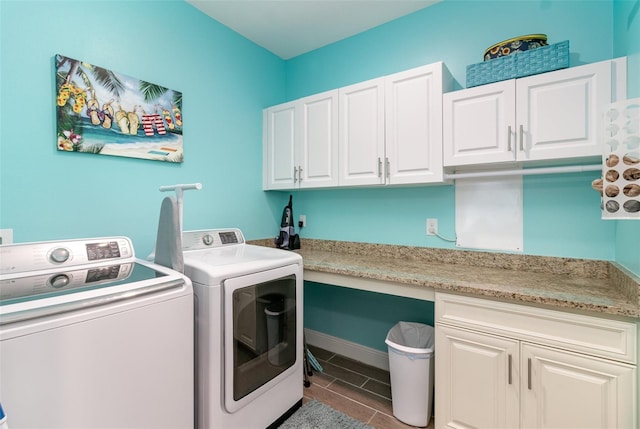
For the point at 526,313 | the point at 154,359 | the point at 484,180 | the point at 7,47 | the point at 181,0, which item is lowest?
the point at 154,359

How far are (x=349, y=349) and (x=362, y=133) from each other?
70.2 inches

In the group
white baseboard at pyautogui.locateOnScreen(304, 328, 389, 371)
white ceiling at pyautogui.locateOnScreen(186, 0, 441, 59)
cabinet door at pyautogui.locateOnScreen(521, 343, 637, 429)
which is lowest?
white baseboard at pyautogui.locateOnScreen(304, 328, 389, 371)

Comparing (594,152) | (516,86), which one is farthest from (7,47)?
(594,152)

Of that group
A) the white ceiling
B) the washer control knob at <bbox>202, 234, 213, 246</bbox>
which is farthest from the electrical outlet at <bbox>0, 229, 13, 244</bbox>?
the white ceiling

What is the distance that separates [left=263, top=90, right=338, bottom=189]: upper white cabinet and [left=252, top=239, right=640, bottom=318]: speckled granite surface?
65 centimetres

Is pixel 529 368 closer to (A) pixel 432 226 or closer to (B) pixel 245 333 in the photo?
(A) pixel 432 226

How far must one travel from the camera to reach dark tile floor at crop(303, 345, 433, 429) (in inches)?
69.0

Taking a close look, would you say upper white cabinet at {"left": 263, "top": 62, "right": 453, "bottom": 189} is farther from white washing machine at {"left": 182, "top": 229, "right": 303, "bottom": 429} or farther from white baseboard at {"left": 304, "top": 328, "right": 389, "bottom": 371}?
white baseboard at {"left": 304, "top": 328, "right": 389, "bottom": 371}

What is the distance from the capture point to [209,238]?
2.00 m

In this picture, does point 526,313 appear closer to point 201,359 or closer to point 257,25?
point 201,359

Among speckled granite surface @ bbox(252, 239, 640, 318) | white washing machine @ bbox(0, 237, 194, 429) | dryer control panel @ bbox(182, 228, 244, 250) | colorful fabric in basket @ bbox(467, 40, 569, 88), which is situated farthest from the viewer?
dryer control panel @ bbox(182, 228, 244, 250)

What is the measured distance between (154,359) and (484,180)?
204cm

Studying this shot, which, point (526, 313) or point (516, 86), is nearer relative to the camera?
point (526, 313)

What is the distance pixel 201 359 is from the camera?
1.36 m
